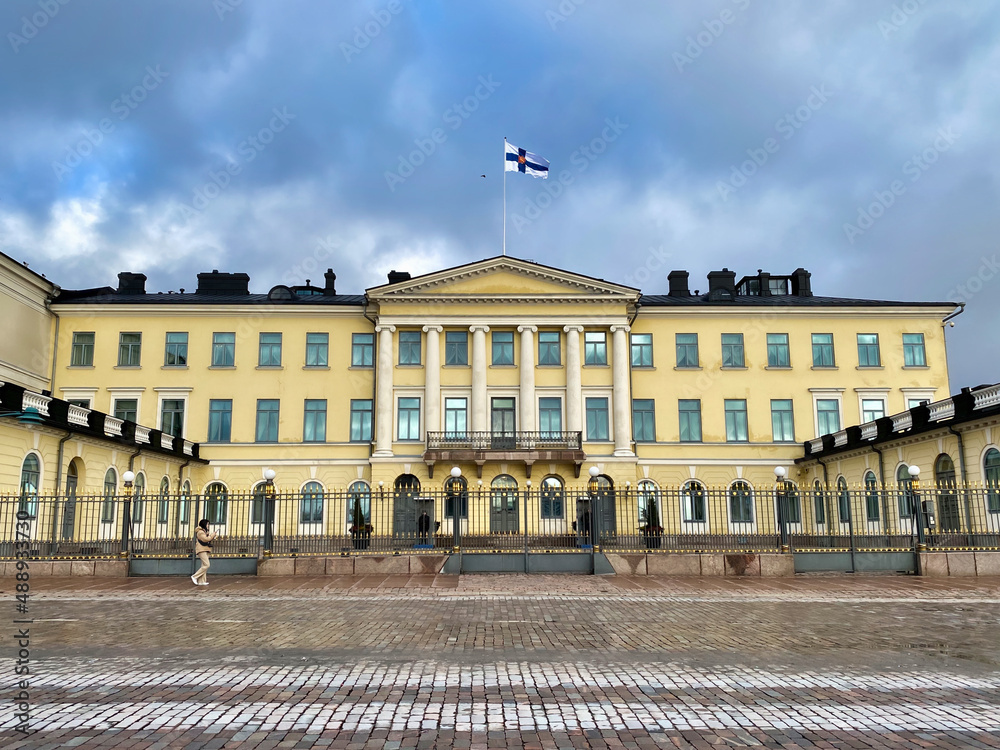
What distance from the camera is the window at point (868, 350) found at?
46688 mm

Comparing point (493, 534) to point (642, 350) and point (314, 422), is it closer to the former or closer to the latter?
point (314, 422)

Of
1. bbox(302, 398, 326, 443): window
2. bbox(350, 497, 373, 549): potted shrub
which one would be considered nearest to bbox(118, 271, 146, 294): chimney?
bbox(302, 398, 326, 443): window

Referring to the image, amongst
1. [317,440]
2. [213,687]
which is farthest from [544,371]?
[213,687]

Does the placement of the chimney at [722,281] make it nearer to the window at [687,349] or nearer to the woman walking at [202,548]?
the window at [687,349]

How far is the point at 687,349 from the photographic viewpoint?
155ft

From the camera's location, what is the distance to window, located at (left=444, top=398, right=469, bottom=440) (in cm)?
4516

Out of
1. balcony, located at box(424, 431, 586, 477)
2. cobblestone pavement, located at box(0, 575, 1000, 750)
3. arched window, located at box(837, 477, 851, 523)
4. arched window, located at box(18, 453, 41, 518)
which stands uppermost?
balcony, located at box(424, 431, 586, 477)

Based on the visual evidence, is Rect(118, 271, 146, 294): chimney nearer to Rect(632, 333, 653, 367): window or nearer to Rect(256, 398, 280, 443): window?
Rect(256, 398, 280, 443): window

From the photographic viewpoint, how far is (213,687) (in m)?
8.40

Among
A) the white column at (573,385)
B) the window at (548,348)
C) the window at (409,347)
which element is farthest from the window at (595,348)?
the window at (409,347)

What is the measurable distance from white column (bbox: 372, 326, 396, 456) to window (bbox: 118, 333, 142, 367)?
13.7 meters

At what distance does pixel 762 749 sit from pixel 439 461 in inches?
1452

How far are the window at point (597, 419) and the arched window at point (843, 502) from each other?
1229 centimetres

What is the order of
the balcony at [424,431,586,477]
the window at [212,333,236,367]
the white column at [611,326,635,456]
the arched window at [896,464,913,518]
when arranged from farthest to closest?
the window at [212,333,236,367], the white column at [611,326,635,456], the balcony at [424,431,586,477], the arched window at [896,464,913,518]
